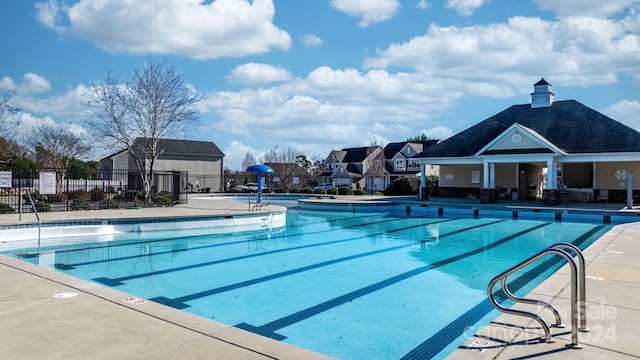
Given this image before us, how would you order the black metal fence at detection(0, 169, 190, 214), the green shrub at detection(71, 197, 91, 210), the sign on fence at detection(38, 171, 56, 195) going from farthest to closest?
the green shrub at detection(71, 197, 91, 210), the black metal fence at detection(0, 169, 190, 214), the sign on fence at detection(38, 171, 56, 195)

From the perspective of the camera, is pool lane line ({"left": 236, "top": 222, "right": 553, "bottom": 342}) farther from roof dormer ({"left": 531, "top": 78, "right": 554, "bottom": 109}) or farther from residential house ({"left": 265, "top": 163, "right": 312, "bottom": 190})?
residential house ({"left": 265, "top": 163, "right": 312, "bottom": 190})

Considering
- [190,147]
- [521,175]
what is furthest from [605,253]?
[190,147]

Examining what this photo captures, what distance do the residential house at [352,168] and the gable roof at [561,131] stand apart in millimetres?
20507

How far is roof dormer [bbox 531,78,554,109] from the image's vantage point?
28.0 metres

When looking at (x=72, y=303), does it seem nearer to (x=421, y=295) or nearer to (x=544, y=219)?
(x=421, y=295)

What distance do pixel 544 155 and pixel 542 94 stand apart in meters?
7.38

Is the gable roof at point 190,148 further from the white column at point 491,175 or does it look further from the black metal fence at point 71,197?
the white column at point 491,175

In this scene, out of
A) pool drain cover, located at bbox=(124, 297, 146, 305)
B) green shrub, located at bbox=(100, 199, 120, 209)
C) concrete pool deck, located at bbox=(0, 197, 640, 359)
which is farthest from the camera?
green shrub, located at bbox=(100, 199, 120, 209)

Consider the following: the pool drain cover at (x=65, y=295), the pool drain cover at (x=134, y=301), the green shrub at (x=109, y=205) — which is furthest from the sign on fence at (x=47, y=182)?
the pool drain cover at (x=134, y=301)

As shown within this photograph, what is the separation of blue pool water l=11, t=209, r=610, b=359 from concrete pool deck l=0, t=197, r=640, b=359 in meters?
1.00

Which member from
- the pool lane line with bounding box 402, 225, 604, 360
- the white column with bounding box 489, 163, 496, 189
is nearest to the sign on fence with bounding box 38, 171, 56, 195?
the pool lane line with bounding box 402, 225, 604, 360

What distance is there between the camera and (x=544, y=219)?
19281 mm

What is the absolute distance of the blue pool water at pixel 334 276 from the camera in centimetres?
548

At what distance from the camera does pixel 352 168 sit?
177ft
